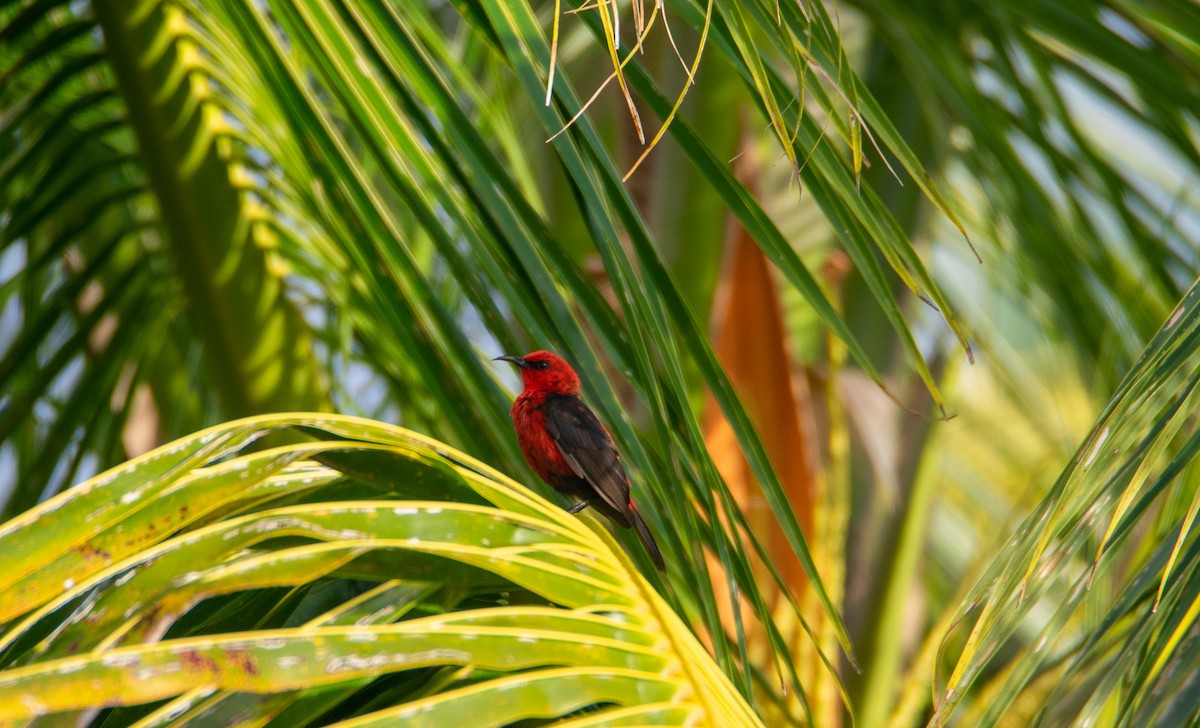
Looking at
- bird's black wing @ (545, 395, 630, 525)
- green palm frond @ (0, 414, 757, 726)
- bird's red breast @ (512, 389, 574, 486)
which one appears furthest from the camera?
bird's red breast @ (512, 389, 574, 486)

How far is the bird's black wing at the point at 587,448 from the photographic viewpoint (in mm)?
1687

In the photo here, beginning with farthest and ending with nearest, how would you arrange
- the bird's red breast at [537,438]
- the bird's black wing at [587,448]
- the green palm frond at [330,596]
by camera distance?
the bird's red breast at [537,438] < the bird's black wing at [587,448] < the green palm frond at [330,596]

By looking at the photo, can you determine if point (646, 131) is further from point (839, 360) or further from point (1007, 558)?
point (1007, 558)

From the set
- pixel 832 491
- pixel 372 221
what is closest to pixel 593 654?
pixel 372 221

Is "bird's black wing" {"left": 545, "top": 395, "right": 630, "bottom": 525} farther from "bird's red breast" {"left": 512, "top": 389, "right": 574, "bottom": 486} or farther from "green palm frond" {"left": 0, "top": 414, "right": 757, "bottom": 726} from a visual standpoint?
"green palm frond" {"left": 0, "top": 414, "right": 757, "bottom": 726}

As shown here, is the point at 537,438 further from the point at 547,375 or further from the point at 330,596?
the point at 330,596

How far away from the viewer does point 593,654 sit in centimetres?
76

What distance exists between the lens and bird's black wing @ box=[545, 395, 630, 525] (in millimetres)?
1687

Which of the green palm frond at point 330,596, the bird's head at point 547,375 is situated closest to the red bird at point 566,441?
the bird's head at point 547,375

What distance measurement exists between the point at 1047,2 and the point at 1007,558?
1.17 meters

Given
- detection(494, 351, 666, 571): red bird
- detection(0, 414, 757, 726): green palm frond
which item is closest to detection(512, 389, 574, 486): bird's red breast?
detection(494, 351, 666, 571): red bird

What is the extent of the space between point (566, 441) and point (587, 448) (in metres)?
0.04

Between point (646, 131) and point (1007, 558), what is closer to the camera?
point (1007, 558)

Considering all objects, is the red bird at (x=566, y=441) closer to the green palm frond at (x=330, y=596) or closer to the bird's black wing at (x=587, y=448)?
the bird's black wing at (x=587, y=448)
